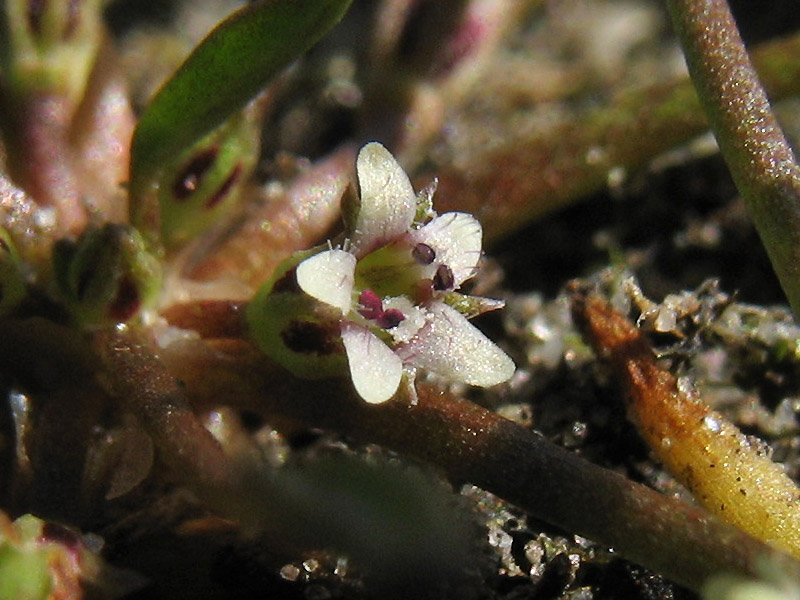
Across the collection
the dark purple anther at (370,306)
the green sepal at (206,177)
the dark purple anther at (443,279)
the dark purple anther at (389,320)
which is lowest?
the dark purple anther at (389,320)

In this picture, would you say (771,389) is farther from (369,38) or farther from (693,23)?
(369,38)

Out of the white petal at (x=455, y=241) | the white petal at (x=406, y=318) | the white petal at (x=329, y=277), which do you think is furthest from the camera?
the white petal at (x=455, y=241)

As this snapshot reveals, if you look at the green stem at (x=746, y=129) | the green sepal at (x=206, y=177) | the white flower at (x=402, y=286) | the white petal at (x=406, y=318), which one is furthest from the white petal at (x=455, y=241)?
the green sepal at (x=206, y=177)

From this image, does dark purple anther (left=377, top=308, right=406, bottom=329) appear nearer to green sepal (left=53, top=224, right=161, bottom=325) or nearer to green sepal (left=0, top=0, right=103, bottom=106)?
green sepal (left=53, top=224, right=161, bottom=325)

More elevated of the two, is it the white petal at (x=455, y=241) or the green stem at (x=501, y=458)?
the white petal at (x=455, y=241)

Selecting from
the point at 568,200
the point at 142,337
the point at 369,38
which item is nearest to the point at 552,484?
the point at 142,337

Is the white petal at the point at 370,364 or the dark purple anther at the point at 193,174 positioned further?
the dark purple anther at the point at 193,174

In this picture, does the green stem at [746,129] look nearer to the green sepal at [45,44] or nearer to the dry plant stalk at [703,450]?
the dry plant stalk at [703,450]
